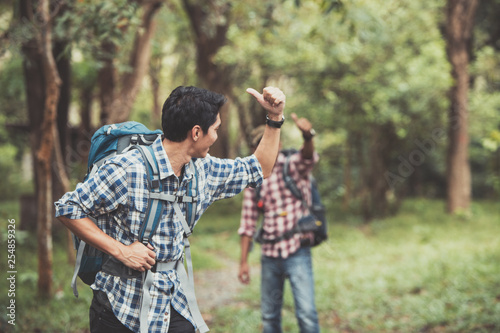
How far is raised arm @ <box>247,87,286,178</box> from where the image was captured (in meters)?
2.50

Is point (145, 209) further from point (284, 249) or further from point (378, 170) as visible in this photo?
point (378, 170)

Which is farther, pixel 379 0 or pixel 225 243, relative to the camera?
pixel 225 243

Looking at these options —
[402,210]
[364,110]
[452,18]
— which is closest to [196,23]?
[364,110]

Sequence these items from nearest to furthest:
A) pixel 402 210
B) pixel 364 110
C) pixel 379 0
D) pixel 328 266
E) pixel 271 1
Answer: pixel 271 1 < pixel 328 266 < pixel 379 0 < pixel 364 110 < pixel 402 210

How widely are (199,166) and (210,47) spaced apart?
13197mm

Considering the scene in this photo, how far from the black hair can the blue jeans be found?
205cm

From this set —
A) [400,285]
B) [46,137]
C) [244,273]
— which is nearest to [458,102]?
[400,285]

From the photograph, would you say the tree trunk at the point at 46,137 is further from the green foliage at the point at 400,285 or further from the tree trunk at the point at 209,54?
the tree trunk at the point at 209,54

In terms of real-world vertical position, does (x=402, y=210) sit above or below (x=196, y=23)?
below

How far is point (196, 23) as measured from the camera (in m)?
14.5

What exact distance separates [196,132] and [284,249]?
199 cm

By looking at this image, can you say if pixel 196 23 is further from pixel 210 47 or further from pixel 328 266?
pixel 328 266

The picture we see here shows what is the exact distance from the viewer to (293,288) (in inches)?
160

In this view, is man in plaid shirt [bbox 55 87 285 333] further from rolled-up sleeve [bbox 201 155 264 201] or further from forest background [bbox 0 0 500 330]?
forest background [bbox 0 0 500 330]
